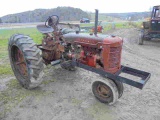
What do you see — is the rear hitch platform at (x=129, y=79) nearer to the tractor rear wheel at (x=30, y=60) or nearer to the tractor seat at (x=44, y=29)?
the tractor rear wheel at (x=30, y=60)

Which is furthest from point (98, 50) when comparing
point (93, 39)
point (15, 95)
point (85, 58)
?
point (15, 95)

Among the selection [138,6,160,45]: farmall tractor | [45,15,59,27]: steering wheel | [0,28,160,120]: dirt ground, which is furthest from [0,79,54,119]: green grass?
[138,6,160,45]: farmall tractor

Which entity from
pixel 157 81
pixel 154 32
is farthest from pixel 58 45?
pixel 154 32

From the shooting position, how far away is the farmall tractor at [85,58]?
3.46 metres

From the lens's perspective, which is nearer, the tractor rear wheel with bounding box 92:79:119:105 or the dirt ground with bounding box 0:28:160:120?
the dirt ground with bounding box 0:28:160:120

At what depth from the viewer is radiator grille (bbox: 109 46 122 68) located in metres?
3.47

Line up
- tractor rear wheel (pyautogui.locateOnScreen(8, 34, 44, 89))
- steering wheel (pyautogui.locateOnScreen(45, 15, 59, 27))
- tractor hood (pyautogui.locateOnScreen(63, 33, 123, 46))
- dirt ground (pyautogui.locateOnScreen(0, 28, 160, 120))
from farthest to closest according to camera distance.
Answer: steering wheel (pyautogui.locateOnScreen(45, 15, 59, 27))
tractor rear wheel (pyautogui.locateOnScreen(8, 34, 44, 89))
tractor hood (pyautogui.locateOnScreen(63, 33, 123, 46))
dirt ground (pyautogui.locateOnScreen(0, 28, 160, 120))

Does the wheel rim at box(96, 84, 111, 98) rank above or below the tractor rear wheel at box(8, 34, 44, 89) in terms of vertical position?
below

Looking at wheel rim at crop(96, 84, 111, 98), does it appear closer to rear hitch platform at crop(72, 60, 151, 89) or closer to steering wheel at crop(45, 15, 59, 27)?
rear hitch platform at crop(72, 60, 151, 89)

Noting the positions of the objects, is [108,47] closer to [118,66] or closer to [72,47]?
[118,66]

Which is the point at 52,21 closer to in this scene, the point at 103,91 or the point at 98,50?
the point at 98,50

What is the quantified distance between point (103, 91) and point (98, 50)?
32.9 inches

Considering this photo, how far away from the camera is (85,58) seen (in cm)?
396

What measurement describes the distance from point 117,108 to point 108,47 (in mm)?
1198
